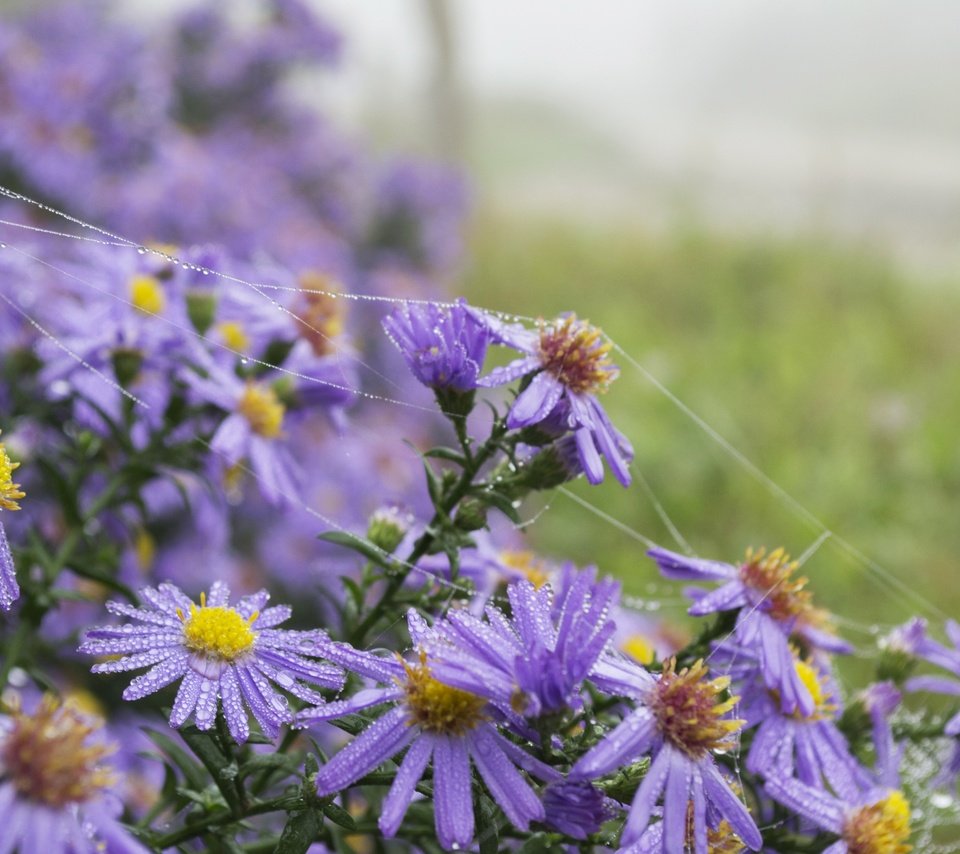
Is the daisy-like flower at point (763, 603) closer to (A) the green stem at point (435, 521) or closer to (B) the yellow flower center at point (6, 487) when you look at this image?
(A) the green stem at point (435, 521)

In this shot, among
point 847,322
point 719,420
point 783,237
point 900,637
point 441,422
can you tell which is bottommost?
point 900,637

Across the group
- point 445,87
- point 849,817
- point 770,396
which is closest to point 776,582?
point 849,817

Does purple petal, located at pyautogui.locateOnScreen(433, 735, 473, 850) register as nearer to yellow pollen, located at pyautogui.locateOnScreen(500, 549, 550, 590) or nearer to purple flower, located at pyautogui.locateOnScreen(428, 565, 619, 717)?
purple flower, located at pyautogui.locateOnScreen(428, 565, 619, 717)

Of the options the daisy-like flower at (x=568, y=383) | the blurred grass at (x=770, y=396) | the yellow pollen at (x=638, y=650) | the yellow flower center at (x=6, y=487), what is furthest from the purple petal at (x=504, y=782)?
the blurred grass at (x=770, y=396)

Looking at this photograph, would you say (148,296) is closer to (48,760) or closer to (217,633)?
(217,633)

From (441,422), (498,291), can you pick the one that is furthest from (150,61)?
(498,291)

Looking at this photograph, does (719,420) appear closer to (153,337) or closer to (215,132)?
(215,132)
